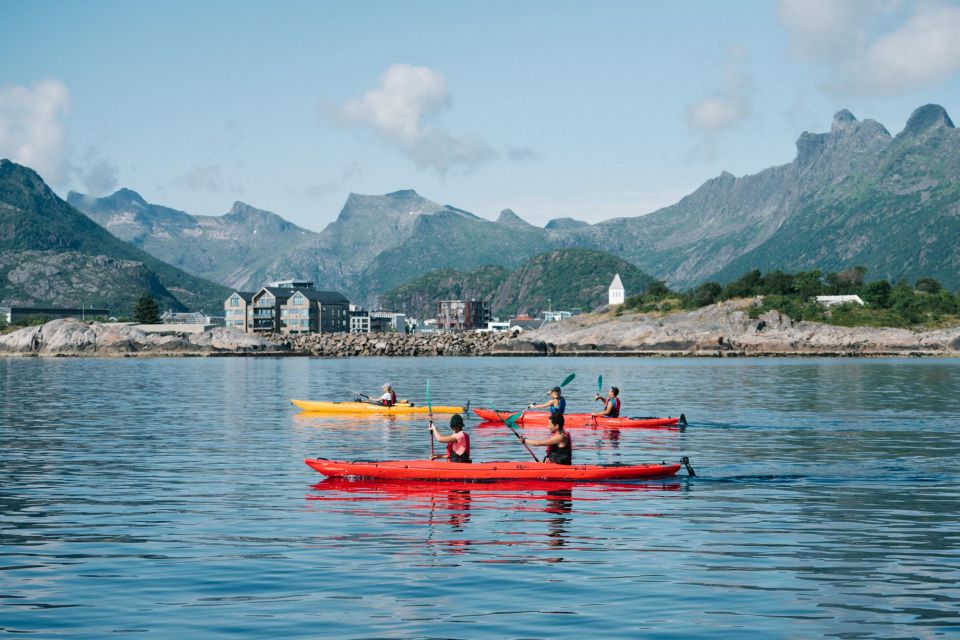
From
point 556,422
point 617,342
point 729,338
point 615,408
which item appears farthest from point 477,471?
point 617,342

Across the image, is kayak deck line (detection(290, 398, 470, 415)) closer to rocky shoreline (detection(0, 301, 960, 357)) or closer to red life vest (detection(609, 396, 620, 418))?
red life vest (detection(609, 396, 620, 418))

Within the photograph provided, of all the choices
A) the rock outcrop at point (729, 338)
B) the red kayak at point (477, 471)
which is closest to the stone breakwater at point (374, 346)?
the rock outcrop at point (729, 338)

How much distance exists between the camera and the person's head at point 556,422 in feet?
90.2

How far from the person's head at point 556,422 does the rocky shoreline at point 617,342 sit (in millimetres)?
139282

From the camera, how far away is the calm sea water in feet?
48.6

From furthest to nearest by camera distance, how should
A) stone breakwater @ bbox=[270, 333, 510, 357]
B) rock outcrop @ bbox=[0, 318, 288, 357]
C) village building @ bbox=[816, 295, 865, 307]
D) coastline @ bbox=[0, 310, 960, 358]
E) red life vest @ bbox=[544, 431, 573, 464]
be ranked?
stone breakwater @ bbox=[270, 333, 510, 357] → village building @ bbox=[816, 295, 865, 307] → rock outcrop @ bbox=[0, 318, 288, 357] → coastline @ bbox=[0, 310, 960, 358] → red life vest @ bbox=[544, 431, 573, 464]

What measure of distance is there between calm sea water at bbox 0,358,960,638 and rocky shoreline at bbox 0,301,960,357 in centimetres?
12609

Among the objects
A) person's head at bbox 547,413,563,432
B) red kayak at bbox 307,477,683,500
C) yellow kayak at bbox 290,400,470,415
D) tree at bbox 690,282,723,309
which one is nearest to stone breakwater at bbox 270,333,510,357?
tree at bbox 690,282,723,309

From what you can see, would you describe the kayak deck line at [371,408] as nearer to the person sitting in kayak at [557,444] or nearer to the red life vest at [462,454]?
the person sitting in kayak at [557,444]

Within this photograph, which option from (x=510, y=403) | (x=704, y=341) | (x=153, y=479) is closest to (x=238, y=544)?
(x=153, y=479)

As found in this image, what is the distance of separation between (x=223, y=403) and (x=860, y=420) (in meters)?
36.6

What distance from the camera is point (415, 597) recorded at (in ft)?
52.6

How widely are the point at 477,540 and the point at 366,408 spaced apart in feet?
110

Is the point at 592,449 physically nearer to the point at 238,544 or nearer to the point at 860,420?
the point at 860,420
